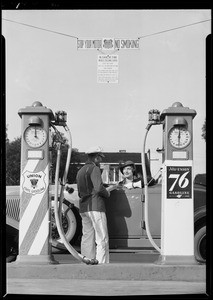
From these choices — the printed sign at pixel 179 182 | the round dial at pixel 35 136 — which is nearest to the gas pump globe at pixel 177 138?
the printed sign at pixel 179 182

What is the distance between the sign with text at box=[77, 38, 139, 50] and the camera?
5016 mm

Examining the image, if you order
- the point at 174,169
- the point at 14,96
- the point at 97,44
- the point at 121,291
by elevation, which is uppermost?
the point at 97,44

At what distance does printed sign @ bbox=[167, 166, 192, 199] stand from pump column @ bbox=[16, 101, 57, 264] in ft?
3.41

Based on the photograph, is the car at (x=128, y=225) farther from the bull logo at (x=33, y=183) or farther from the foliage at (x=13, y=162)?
the foliage at (x=13, y=162)

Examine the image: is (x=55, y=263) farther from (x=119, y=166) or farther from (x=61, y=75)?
(x=61, y=75)

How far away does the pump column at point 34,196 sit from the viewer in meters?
5.68

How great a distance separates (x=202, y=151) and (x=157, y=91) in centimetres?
62

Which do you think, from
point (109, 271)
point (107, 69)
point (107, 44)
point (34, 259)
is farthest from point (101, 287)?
point (107, 44)

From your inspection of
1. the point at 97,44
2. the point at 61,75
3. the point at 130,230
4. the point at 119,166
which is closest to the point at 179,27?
the point at 97,44

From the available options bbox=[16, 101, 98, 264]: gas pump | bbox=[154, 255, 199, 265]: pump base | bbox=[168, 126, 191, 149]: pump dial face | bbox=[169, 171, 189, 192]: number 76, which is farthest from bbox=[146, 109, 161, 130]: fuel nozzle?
bbox=[154, 255, 199, 265]: pump base

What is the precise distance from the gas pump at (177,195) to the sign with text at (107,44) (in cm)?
89

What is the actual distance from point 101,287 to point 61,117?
135cm

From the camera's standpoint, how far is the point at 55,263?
18.8 feet

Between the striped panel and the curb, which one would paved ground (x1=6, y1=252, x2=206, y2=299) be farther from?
the striped panel
